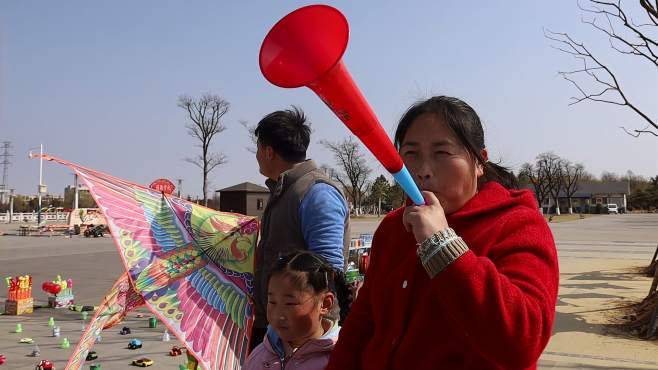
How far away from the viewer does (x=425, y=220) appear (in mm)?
1231

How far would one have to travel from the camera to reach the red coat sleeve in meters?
1.14

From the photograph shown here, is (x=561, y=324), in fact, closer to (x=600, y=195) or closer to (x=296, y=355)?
(x=296, y=355)

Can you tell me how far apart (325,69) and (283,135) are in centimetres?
160

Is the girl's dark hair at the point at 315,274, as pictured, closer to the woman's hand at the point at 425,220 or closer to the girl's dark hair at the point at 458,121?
the girl's dark hair at the point at 458,121

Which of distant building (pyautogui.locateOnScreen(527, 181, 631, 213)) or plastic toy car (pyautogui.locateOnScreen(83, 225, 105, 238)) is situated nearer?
plastic toy car (pyautogui.locateOnScreen(83, 225, 105, 238))

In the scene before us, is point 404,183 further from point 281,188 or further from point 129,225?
point 129,225

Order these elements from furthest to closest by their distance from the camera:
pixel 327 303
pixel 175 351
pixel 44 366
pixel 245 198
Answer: pixel 245 198 → pixel 175 351 → pixel 44 366 → pixel 327 303

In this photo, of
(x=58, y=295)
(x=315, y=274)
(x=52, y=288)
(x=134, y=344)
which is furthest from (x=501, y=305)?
(x=58, y=295)

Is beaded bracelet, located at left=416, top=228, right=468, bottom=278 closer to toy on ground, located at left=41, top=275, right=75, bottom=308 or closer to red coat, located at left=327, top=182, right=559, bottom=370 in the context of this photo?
red coat, located at left=327, top=182, right=559, bottom=370

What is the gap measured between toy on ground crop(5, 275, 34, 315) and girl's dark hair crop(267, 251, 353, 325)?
6851mm

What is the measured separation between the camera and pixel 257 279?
8.89 ft

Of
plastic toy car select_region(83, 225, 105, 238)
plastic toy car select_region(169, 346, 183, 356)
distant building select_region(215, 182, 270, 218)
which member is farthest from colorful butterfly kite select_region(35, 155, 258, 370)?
plastic toy car select_region(83, 225, 105, 238)

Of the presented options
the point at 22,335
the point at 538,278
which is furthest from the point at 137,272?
the point at 22,335

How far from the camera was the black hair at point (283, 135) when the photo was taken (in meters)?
2.77
